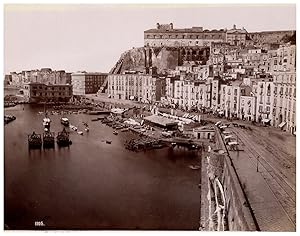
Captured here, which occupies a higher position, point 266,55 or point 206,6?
point 206,6

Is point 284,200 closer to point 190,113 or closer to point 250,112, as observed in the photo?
point 250,112

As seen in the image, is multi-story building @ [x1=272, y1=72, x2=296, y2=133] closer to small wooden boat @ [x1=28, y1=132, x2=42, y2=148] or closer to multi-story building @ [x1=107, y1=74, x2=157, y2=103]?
multi-story building @ [x1=107, y1=74, x2=157, y2=103]

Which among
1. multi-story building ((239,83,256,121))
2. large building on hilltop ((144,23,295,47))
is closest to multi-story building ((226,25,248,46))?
large building on hilltop ((144,23,295,47))

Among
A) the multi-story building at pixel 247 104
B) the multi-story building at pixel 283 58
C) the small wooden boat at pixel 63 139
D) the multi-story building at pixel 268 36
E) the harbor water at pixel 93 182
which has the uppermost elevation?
the multi-story building at pixel 268 36

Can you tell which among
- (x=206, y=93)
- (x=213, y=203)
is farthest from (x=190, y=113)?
(x=213, y=203)

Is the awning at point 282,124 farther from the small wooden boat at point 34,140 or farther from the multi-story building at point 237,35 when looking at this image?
the small wooden boat at point 34,140

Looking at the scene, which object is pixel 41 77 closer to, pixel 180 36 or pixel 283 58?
pixel 180 36

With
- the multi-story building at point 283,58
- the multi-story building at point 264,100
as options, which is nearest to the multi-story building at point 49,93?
the multi-story building at point 264,100
